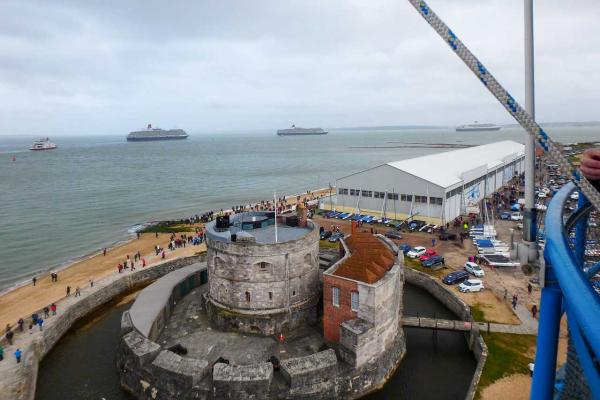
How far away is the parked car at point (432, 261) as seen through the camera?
45812mm

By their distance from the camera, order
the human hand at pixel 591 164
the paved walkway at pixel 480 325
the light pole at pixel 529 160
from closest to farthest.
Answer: the human hand at pixel 591 164 < the light pole at pixel 529 160 < the paved walkway at pixel 480 325

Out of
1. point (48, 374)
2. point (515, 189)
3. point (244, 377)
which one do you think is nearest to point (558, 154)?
point (244, 377)

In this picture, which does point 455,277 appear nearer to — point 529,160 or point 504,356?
point 504,356

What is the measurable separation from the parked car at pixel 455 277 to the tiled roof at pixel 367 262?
1243 centimetres

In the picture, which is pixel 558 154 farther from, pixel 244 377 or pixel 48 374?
pixel 48 374

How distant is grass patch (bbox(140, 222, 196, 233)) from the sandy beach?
2.31 meters

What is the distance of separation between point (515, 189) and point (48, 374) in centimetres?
9486

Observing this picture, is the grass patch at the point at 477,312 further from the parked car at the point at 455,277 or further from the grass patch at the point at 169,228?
the grass patch at the point at 169,228

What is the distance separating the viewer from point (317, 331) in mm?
31641

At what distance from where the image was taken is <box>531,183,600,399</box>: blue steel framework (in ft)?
23.6

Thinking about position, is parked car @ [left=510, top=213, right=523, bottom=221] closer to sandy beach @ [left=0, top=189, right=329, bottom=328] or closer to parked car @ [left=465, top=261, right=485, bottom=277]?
parked car @ [left=465, top=261, right=485, bottom=277]

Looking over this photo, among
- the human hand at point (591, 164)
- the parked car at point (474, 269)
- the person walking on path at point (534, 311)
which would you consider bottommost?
the person walking on path at point (534, 311)

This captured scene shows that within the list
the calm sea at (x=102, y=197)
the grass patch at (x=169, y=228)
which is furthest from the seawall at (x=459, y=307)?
the calm sea at (x=102, y=197)

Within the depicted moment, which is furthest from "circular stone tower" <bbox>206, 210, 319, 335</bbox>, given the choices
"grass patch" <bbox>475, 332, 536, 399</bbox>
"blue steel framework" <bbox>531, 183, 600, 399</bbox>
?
"blue steel framework" <bbox>531, 183, 600, 399</bbox>
